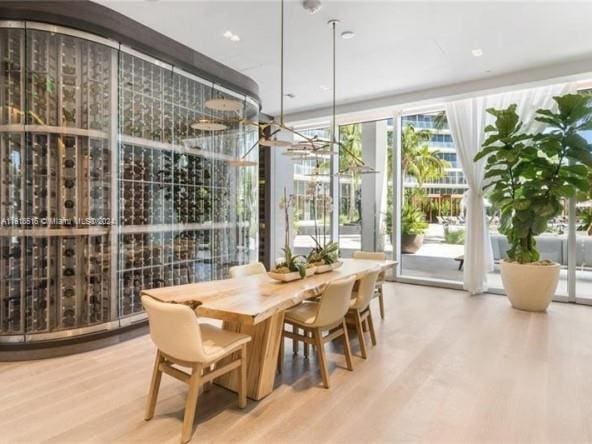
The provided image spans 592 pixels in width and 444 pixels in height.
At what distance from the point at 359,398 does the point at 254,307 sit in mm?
1075

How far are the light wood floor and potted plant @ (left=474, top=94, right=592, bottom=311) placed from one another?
3.38 ft

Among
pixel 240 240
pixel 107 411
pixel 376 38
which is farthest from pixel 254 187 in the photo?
pixel 107 411

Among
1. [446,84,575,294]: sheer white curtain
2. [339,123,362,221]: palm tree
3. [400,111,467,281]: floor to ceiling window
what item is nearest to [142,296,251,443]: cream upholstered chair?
[446,84,575,294]: sheer white curtain

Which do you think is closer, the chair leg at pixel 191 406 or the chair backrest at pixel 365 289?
the chair leg at pixel 191 406

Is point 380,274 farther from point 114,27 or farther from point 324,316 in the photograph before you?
point 114,27

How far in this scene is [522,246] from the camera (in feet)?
17.0

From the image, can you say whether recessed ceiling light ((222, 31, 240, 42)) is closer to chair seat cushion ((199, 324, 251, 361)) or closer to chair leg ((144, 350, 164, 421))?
chair seat cushion ((199, 324, 251, 361))

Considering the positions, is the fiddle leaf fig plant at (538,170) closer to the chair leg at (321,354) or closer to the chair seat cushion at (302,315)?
the chair seat cushion at (302,315)

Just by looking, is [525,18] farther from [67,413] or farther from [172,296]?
[67,413]

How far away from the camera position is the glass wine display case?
3434mm

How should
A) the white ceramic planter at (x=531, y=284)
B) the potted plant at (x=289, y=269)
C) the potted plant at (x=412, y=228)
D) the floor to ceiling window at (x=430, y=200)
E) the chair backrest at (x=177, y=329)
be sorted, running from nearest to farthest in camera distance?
the chair backrest at (x=177, y=329) < the potted plant at (x=289, y=269) < the white ceramic planter at (x=531, y=284) < the floor to ceiling window at (x=430, y=200) < the potted plant at (x=412, y=228)

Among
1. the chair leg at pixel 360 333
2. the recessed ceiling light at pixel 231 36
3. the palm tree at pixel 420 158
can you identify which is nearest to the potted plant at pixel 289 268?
the chair leg at pixel 360 333

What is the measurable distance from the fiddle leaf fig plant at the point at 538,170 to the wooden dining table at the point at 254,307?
3.43 metres

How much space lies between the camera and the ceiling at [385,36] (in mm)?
3596
